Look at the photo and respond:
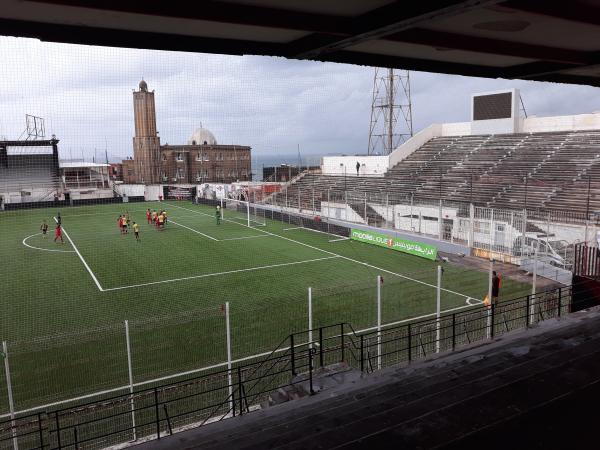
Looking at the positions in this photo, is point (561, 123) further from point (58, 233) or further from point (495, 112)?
point (58, 233)

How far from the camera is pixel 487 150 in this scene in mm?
29500

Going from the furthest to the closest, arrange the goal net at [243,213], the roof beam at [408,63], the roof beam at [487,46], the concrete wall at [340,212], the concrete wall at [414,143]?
the concrete wall at [414,143] < the goal net at [243,213] < the concrete wall at [340,212] < the roof beam at [408,63] < the roof beam at [487,46]

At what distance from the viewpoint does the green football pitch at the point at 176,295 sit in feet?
31.4

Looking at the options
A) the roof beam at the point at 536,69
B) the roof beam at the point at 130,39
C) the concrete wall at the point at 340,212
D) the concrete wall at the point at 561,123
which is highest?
the concrete wall at the point at 561,123

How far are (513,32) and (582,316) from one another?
6158 millimetres

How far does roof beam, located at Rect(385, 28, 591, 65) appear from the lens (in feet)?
13.9

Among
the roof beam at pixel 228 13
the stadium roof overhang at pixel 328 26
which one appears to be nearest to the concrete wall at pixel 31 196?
the stadium roof overhang at pixel 328 26

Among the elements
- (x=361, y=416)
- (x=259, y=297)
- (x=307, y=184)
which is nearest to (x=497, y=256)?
(x=259, y=297)

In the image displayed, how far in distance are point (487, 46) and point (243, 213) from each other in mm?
31698

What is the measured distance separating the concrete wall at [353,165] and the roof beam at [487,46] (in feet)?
92.4

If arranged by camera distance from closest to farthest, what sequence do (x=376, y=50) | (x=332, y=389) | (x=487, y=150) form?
(x=376, y=50)
(x=332, y=389)
(x=487, y=150)

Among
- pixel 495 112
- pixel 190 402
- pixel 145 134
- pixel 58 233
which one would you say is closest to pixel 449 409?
pixel 190 402

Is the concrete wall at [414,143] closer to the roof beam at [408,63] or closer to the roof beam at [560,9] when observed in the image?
the roof beam at [408,63]

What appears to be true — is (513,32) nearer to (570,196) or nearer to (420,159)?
(570,196)
